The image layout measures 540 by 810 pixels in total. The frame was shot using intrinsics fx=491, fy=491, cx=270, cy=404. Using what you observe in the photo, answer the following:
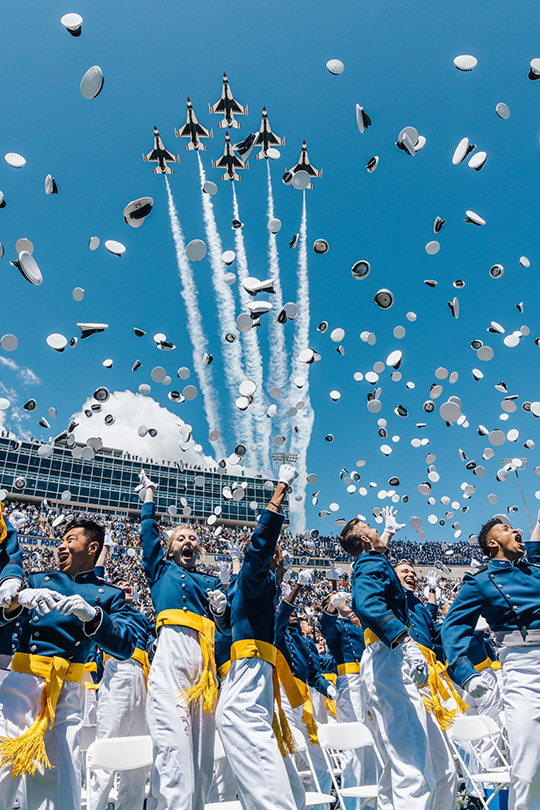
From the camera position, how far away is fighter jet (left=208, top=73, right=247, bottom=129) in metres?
34.8

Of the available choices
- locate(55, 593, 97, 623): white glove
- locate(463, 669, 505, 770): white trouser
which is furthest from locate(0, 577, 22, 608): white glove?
locate(463, 669, 505, 770): white trouser

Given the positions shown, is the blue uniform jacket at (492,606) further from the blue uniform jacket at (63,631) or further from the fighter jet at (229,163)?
the fighter jet at (229,163)

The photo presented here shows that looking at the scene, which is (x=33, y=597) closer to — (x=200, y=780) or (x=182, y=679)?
(x=182, y=679)

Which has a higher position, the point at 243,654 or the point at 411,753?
the point at 243,654

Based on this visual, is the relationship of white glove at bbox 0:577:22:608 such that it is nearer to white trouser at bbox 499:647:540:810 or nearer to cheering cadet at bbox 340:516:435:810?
cheering cadet at bbox 340:516:435:810

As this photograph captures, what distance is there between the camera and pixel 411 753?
3.73m

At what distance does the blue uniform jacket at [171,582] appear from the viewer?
4172 mm

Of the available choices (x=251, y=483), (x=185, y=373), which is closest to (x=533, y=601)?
(x=185, y=373)

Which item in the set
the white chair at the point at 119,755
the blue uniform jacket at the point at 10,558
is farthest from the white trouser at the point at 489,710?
the blue uniform jacket at the point at 10,558

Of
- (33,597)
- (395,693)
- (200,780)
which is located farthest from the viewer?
(395,693)

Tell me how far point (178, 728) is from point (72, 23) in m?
9.85

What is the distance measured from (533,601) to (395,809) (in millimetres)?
1867

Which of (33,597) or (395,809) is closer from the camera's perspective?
(33,597)

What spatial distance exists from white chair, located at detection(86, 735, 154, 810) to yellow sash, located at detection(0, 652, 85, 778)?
41.0 inches
